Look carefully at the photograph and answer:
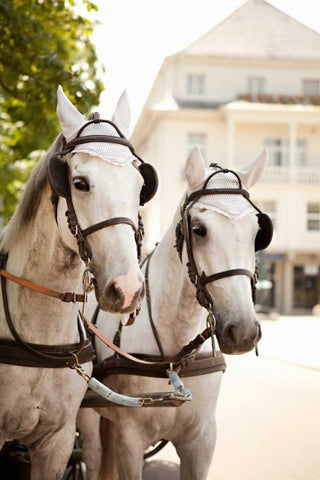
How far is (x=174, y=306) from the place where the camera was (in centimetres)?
388

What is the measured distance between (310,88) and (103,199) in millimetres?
33073

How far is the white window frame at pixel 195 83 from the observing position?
33375 mm

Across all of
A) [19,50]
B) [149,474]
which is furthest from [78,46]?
[149,474]

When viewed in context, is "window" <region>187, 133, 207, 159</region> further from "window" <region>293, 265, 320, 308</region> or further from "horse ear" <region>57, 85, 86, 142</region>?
"horse ear" <region>57, 85, 86, 142</region>

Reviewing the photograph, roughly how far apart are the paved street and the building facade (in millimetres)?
19032

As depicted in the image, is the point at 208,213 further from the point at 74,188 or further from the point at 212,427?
the point at 212,427

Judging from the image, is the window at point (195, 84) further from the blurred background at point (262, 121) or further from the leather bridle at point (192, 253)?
the leather bridle at point (192, 253)

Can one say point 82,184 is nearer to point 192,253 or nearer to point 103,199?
point 103,199

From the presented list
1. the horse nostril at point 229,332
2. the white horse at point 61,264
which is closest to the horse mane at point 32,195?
the white horse at point 61,264

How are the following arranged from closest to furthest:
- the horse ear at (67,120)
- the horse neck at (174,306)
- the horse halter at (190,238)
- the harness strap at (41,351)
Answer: the horse ear at (67,120) → the harness strap at (41,351) → the horse halter at (190,238) → the horse neck at (174,306)

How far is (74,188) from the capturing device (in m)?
2.84

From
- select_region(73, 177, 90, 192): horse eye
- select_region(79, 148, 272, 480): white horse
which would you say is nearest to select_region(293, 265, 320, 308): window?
select_region(79, 148, 272, 480): white horse

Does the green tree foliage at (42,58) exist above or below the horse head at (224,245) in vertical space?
above

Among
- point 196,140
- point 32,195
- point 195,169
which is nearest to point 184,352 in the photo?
point 195,169
